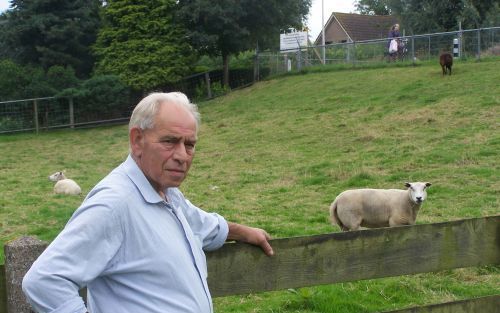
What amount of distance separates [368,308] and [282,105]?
1982 cm

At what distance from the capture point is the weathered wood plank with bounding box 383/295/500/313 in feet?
11.2

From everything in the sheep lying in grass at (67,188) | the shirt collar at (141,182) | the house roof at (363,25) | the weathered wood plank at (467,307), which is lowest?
the sheep lying in grass at (67,188)

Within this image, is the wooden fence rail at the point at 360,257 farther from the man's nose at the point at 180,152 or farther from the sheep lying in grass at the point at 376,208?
the sheep lying in grass at the point at 376,208

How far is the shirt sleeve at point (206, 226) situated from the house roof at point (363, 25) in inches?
2431

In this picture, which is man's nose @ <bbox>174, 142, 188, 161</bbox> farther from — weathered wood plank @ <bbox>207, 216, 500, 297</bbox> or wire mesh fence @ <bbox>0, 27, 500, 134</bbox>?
wire mesh fence @ <bbox>0, 27, 500, 134</bbox>

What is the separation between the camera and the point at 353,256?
3357mm

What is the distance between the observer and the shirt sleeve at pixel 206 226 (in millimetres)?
2865

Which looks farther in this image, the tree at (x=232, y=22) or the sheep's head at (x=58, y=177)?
the tree at (x=232, y=22)

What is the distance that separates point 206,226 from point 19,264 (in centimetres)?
77

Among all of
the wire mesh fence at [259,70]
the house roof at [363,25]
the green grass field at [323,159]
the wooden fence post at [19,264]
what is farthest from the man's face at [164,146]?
the house roof at [363,25]

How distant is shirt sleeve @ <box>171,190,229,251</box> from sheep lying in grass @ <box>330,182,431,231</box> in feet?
21.4

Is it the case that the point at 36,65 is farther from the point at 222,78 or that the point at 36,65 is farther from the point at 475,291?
the point at 475,291

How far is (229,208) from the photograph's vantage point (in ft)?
37.4

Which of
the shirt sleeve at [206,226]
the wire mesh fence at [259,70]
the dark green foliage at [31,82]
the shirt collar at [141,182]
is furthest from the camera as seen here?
the dark green foliage at [31,82]
